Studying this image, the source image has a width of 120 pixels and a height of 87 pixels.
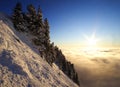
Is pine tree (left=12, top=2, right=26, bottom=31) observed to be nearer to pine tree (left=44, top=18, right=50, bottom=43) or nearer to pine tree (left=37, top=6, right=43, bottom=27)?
pine tree (left=37, top=6, right=43, bottom=27)

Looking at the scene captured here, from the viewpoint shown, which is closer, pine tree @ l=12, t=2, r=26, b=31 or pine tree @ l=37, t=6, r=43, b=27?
pine tree @ l=12, t=2, r=26, b=31

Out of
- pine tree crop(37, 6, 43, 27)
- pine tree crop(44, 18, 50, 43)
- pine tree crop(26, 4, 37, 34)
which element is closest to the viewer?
pine tree crop(26, 4, 37, 34)

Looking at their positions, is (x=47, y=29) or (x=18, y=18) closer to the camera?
(x=18, y=18)

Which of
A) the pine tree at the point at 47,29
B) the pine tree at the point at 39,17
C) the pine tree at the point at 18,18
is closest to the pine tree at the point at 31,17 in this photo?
the pine tree at the point at 39,17

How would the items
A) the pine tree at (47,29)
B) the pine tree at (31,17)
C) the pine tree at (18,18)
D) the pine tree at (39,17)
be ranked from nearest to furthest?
the pine tree at (18,18), the pine tree at (31,17), the pine tree at (39,17), the pine tree at (47,29)

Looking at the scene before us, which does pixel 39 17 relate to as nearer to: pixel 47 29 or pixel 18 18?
pixel 47 29

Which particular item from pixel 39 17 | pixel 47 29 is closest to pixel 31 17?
pixel 39 17

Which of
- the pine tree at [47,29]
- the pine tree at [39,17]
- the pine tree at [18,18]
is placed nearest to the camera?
the pine tree at [18,18]

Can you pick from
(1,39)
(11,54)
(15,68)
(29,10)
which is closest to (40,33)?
(29,10)

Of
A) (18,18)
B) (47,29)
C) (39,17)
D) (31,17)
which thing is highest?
(39,17)

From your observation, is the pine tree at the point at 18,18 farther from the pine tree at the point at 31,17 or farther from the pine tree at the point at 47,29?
the pine tree at the point at 47,29

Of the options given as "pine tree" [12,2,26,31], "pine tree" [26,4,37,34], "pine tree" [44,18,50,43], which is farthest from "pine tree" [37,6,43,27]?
"pine tree" [12,2,26,31]

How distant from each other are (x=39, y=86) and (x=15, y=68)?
5.06 metres

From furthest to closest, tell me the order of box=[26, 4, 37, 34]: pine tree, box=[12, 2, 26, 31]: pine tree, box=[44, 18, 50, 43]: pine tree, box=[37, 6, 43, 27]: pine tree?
box=[44, 18, 50, 43]: pine tree < box=[37, 6, 43, 27]: pine tree < box=[26, 4, 37, 34]: pine tree < box=[12, 2, 26, 31]: pine tree
